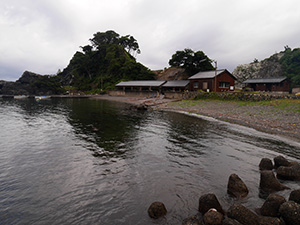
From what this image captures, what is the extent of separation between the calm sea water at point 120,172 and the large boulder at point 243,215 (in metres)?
1.73

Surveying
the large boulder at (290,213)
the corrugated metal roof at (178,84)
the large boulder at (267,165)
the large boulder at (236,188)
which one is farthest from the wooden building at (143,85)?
the large boulder at (290,213)

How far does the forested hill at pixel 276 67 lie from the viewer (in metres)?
74.2

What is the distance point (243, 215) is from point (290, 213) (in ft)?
4.94

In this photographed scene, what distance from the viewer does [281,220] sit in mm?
6195

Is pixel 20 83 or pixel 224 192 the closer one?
pixel 224 192

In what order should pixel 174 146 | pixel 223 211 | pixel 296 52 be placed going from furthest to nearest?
pixel 296 52
pixel 174 146
pixel 223 211

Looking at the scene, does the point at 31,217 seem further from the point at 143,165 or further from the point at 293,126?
the point at 293,126

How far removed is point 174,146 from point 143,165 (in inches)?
206

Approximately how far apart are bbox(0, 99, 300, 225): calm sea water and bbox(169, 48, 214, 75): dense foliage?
188ft

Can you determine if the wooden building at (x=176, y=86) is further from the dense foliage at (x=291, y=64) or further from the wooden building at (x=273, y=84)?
the dense foliage at (x=291, y=64)

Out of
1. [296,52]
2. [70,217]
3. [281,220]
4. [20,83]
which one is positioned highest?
[296,52]

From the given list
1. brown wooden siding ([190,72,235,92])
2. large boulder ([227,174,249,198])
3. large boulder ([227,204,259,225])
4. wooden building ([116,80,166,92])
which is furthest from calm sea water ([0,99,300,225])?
wooden building ([116,80,166,92])

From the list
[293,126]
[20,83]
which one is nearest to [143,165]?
[293,126]

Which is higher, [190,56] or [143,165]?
[190,56]
